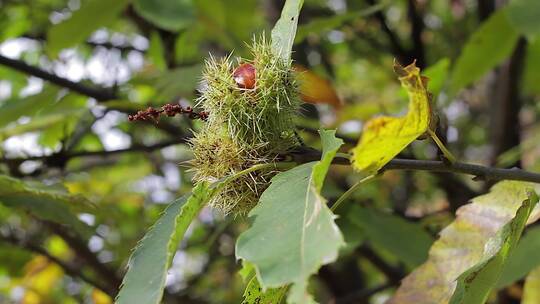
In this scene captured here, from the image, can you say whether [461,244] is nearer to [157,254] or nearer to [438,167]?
[438,167]

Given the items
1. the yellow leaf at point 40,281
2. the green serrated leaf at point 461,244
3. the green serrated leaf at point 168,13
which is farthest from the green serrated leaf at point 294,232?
the yellow leaf at point 40,281

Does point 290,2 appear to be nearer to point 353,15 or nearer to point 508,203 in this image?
point 508,203

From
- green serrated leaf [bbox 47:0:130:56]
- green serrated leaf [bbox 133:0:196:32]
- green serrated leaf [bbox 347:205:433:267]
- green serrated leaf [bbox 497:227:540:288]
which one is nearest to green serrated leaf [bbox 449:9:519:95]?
green serrated leaf [bbox 347:205:433:267]

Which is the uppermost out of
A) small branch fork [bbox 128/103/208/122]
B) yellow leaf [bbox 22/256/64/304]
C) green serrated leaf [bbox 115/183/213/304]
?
small branch fork [bbox 128/103/208/122]

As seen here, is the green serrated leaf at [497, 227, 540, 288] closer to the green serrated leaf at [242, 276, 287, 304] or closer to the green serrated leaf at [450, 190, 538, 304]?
the green serrated leaf at [450, 190, 538, 304]

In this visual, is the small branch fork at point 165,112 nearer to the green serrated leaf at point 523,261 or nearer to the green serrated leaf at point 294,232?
the green serrated leaf at point 294,232

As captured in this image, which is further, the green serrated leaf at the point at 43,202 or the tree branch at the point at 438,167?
the green serrated leaf at the point at 43,202
